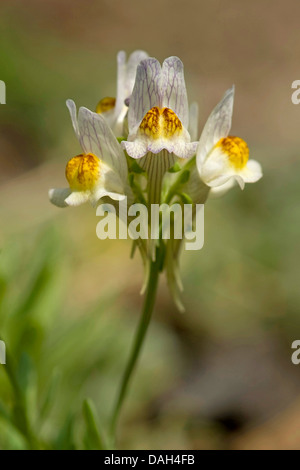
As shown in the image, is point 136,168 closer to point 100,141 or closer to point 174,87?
point 100,141

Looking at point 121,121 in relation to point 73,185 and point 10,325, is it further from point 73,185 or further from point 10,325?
point 10,325

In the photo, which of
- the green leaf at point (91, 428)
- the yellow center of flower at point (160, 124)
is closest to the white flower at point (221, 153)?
the yellow center of flower at point (160, 124)

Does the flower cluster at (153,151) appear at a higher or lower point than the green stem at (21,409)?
higher

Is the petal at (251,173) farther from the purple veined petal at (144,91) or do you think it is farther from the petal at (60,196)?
the petal at (60,196)

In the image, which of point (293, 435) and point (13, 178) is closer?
point (293, 435)

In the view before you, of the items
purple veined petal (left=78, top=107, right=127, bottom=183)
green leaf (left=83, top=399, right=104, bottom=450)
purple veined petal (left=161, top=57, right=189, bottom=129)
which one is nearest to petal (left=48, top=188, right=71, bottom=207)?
purple veined petal (left=78, top=107, right=127, bottom=183)

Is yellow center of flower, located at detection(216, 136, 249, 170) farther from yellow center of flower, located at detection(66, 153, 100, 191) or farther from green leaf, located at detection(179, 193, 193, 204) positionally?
yellow center of flower, located at detection(66, 153, 100, 191)
